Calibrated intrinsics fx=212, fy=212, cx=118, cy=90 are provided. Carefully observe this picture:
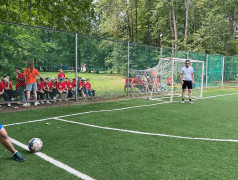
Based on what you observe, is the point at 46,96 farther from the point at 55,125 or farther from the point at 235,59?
the point at 235,59

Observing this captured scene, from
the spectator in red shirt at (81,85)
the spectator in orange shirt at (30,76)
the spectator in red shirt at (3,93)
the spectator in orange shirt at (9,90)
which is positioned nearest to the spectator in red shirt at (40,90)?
the spectator in orange shirt at (30,76)

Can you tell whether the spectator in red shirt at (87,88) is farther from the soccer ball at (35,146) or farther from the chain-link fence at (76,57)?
the soccer ball at (35,146)

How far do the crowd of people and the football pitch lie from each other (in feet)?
4.99

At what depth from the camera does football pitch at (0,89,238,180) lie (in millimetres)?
3178

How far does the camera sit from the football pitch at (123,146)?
318 cm

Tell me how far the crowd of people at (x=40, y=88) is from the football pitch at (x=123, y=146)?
59.8 inches

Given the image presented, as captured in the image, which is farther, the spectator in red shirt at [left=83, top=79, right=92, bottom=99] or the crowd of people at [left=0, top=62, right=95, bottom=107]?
the spectator in red shirt at [left=83, top=79, right=92, bottom=99]

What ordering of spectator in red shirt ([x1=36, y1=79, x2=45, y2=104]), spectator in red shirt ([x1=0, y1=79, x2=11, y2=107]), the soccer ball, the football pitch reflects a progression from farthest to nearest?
spectator in red shirt ([x1=36, y1=79, x2=45, y2=104]), spectator in red shirt ([x1=0, y1=79, x2=11, y2=107]), the soccer ball, the football pitch

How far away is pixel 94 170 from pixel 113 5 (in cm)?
2995

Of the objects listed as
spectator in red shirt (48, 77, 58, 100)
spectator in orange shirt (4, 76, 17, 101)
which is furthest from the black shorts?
spectator in orange shirt (4, 76, 17, 101)

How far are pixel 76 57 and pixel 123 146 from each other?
661cm

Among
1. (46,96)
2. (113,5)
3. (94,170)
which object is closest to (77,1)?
(46,96)

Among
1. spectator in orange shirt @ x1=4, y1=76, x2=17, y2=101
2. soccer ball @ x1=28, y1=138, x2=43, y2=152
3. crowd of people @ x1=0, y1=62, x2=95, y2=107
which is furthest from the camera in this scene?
crowd of people @ x1=0, y1=62, x2=95, y2=107

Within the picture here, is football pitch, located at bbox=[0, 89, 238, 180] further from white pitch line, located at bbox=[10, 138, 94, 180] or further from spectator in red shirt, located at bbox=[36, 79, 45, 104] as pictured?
spectator in red shirt, located at bbox=[36, 79, 45, 104]
